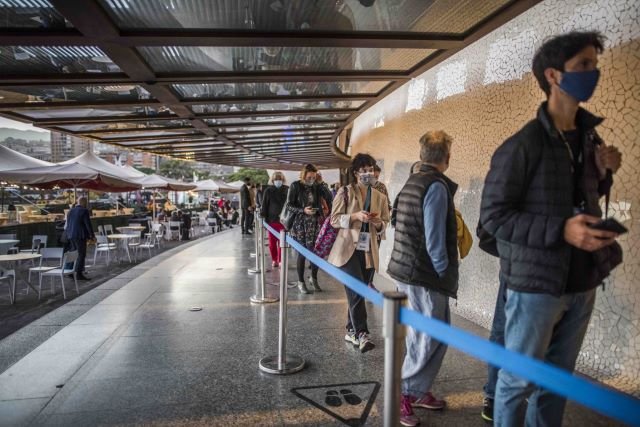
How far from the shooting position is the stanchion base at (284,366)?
3.85 m

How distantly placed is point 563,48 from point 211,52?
3580mm

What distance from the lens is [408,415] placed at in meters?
3.04

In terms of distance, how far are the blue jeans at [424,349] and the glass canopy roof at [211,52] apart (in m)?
2.31

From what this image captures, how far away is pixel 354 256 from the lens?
4328mm

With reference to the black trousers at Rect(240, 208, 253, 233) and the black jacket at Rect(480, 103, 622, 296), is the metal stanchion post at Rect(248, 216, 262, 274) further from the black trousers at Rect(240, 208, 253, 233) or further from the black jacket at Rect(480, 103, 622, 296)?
the black trousers at Rect(240, 208, 253, 233)

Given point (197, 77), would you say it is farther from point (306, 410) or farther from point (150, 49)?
point (306, 410)

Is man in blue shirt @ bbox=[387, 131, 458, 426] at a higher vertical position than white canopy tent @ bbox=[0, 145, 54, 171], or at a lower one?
lower

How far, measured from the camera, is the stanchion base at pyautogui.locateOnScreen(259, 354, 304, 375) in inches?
152

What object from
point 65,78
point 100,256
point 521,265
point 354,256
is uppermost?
point 65,78

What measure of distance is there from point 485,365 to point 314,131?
25.0 feet

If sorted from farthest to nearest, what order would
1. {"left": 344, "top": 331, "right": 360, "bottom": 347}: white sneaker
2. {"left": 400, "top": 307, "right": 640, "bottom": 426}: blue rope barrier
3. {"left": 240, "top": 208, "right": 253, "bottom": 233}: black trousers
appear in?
1. {"left": 240, "top": 208, "right": 253, "bottom": 233}: black trousers
2. {"left": 344, "top": 331, "right": 360, "bottom": 347}: white sneaker
3. {"left": 400, "top": 307, "right": 640, "bottom": 426}: blue rope barrier

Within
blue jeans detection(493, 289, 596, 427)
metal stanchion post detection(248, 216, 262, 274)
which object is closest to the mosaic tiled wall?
blue jeans detection(493, 289, 596, 427)

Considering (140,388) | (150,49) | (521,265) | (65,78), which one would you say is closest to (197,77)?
(150,49)

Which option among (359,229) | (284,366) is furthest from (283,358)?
(359,229)
